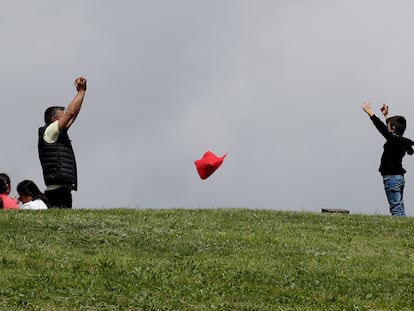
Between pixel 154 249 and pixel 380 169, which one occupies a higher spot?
pixel 380 169

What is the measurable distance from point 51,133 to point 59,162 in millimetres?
583

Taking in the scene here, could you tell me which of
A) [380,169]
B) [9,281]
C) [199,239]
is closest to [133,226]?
[199,239]

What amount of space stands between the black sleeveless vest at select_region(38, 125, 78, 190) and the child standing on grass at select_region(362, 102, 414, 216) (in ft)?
24.4

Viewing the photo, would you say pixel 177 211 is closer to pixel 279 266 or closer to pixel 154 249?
pixel 154 249

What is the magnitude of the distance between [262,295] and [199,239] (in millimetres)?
4137

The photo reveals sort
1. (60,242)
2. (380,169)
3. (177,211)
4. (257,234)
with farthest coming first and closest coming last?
(380,169), (177,211), (257,234), (60,242)

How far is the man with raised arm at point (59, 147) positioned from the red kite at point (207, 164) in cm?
415

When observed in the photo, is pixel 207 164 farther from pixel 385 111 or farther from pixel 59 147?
pixel 59 147

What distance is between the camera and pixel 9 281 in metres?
15.9

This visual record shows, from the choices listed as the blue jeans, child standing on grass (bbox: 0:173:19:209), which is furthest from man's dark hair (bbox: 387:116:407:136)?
child standing on grass (bbox: 0:173:19:209)

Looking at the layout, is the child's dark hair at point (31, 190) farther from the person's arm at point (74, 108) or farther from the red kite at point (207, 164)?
the red kite at point (207, 164)

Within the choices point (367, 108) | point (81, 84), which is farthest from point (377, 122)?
point (81, 84)

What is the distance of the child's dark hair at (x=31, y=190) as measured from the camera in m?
22.7

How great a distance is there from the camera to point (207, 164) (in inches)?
998
